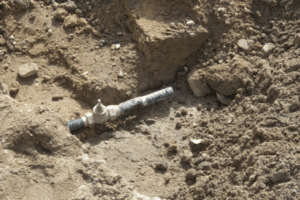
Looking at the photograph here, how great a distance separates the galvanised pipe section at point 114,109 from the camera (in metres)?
4.22

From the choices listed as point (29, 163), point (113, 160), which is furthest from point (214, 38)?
point (29, 163)

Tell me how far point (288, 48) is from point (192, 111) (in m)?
1.34

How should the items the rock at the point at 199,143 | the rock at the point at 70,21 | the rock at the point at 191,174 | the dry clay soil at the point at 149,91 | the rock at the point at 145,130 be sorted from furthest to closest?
the rock at the point at 70,21, the rock at the point at 145,130, the rock at the point at 199,143, the rock at the point at 191,174, the dry clay soil at the point at 149,91

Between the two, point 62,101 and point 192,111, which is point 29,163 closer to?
point 62,101

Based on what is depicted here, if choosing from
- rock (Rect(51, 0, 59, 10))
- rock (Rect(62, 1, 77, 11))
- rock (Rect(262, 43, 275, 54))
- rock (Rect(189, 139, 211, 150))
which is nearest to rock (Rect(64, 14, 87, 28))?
rock (Rect(62, 1, 77, 11))

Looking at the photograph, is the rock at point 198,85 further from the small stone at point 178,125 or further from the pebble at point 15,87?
the pebble at point 15,87

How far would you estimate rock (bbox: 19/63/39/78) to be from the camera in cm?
465

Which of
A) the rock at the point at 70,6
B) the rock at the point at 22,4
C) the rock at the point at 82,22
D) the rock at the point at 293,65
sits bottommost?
the rock at the point at 22,4

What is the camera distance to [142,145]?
429 centimetres

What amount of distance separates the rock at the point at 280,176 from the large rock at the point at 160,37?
2.02 metres

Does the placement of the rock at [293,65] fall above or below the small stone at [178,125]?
above

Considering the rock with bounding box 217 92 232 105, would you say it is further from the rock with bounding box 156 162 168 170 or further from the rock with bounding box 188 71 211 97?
the rock with bounding box 156 162 168 170

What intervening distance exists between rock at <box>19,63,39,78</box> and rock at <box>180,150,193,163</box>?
2.13m

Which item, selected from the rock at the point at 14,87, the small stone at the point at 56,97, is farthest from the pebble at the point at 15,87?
the small stone at the point at 56,97
